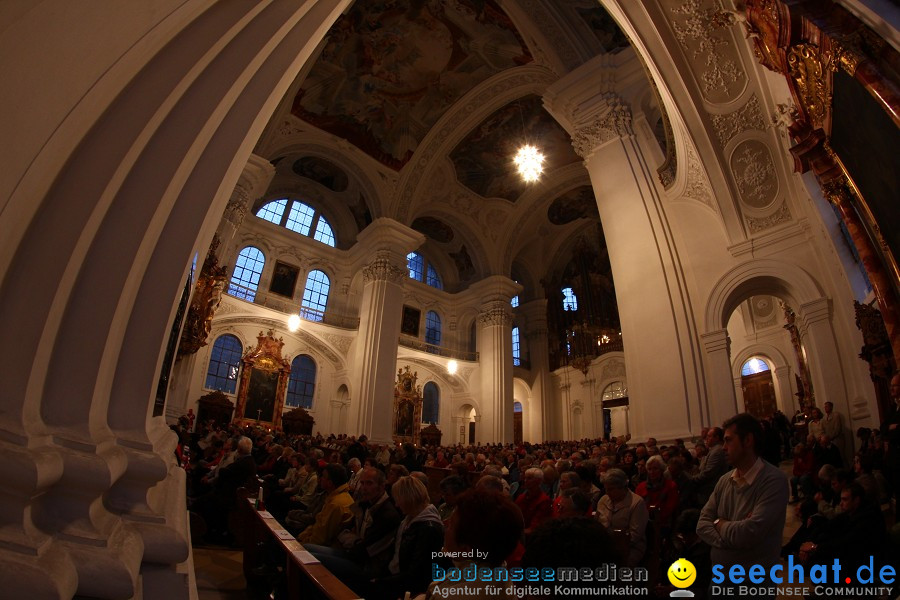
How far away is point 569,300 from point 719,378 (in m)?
15.4

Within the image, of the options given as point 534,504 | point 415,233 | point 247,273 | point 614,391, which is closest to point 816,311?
Result: point 534,504

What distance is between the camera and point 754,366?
12.8 m

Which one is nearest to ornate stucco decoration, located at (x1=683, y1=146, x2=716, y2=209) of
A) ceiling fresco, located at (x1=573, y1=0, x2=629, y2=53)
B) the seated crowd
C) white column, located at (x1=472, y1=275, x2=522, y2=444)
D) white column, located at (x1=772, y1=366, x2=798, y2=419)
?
ceiling fresco, located at (x1=573, y1=0, x2=629, y2=53)

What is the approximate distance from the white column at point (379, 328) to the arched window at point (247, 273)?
357cm

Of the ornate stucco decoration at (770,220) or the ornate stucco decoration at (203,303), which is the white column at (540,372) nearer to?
the ornate stucco decoration at (770,220)

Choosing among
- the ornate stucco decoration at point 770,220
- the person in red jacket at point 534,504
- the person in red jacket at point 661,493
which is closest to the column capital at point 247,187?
the person in red jacket at point 534,504

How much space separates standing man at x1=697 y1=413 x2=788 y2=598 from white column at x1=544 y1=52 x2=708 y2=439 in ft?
17.4

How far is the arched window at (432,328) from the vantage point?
20.0m

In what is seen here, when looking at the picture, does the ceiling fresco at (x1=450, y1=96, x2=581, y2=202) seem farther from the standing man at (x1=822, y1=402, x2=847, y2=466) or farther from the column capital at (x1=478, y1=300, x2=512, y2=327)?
the standing man at (x1=822, y1=402, x2=847, y2=466)

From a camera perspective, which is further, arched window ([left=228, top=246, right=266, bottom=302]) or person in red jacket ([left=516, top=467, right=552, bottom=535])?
arched window ([left=228, top=246, right=266, bottom=302])

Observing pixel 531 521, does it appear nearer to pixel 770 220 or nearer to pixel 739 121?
pixel 770 220

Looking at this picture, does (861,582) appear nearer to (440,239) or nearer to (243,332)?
(243,332)

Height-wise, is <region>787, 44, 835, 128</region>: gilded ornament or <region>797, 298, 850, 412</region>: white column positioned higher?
<region>787, 44, 835, 128</region>: gilded ornament

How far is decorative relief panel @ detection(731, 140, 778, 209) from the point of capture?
6914mm
